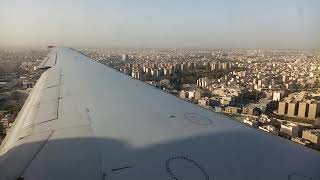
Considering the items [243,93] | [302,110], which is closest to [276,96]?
[243,93]

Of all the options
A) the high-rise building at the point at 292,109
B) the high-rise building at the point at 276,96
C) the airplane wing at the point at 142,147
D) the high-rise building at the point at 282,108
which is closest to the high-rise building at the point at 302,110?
the high-rise building at the point at 292,109

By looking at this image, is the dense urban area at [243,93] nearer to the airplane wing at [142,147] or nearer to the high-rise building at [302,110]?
the high-rise building at [302,110]

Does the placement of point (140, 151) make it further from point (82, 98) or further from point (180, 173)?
point (82, 98)

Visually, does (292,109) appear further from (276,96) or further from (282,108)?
(276,96)

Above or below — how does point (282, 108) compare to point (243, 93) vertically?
above

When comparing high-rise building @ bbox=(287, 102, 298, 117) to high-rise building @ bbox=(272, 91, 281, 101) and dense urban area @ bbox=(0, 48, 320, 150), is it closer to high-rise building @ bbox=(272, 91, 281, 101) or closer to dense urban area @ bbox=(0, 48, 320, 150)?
dense urban area @ bbox=(0, 48, 320, 150)

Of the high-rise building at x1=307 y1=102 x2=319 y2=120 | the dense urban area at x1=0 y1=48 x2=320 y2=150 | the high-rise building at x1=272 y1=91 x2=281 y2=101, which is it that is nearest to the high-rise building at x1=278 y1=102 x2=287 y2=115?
the dense urban area at x1=0 y1=48 x2=320 y2=150

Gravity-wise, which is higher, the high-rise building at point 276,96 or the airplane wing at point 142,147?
the airplane wing at point 142,147

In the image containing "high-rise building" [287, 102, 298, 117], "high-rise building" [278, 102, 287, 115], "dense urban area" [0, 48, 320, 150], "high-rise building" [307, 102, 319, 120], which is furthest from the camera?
"high-rise building" [278, 102, 287, 115]
